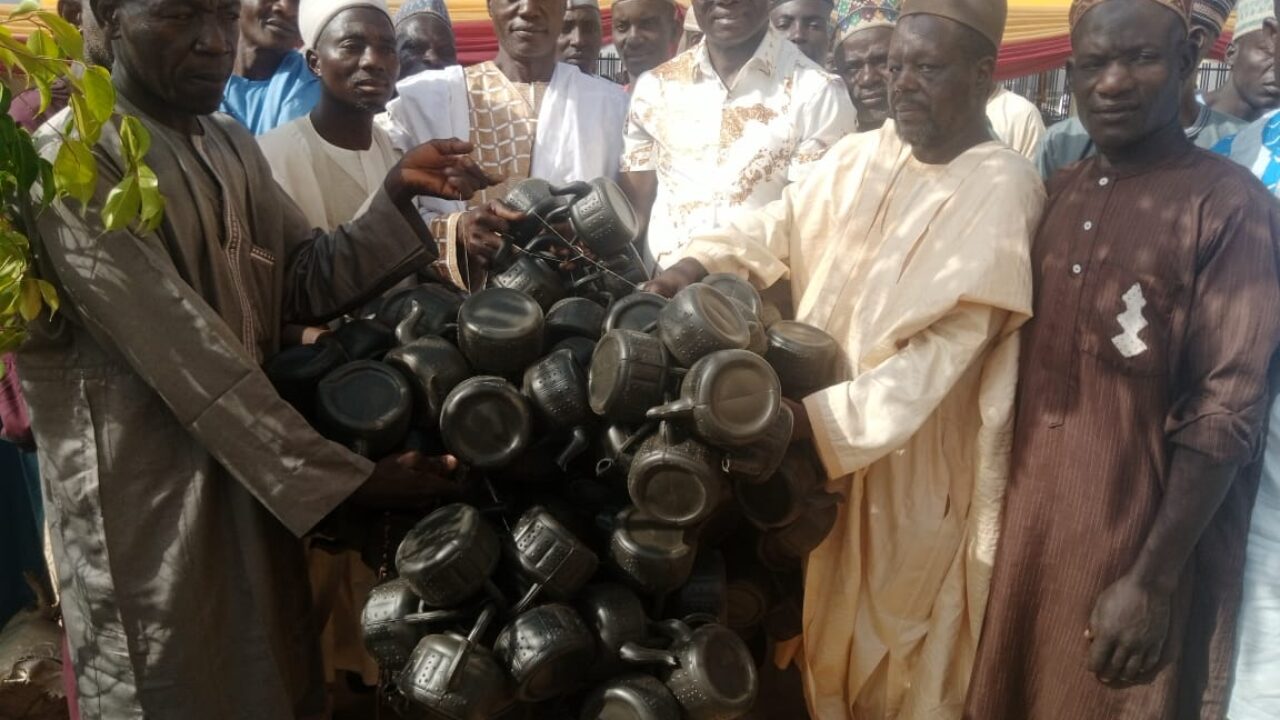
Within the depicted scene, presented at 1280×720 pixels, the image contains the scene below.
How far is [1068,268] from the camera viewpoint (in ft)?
8.32

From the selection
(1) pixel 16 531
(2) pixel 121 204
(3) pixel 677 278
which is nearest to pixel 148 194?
(2) pixel 121 204

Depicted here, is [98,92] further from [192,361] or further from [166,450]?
[166,450]

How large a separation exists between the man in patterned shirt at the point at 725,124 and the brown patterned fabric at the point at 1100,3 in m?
1.08

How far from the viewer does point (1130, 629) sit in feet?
7.77

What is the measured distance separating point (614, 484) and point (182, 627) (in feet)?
3.53

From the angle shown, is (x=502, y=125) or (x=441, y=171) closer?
(x=441, y=171)

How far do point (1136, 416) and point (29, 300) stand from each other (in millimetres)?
2507

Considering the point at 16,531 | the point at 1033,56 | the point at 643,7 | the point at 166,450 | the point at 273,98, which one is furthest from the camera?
the point at 1033,56

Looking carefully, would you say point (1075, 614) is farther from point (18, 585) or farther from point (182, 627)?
point (18, 585)

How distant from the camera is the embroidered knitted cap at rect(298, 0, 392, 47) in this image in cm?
355

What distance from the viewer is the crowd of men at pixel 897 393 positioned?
90.7 inches

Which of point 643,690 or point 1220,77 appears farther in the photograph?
point 1220,77

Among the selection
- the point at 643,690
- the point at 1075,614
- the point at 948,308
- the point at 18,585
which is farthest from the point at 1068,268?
the point at 18,585

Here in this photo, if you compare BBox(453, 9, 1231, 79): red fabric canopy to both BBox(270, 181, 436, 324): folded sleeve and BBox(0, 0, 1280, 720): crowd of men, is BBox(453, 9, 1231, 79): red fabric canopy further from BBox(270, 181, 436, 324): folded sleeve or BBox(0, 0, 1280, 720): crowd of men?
BBox(270, 181, 436, 324): folded sleeve
